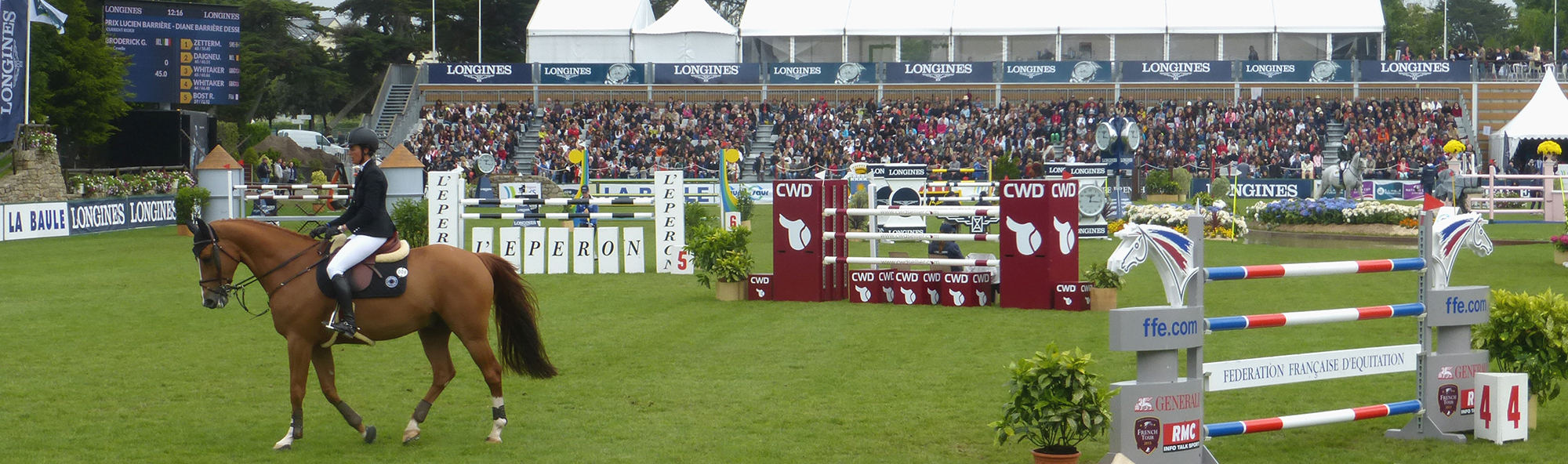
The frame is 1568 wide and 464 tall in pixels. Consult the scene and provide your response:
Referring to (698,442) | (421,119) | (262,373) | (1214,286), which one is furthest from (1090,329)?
(421,119)

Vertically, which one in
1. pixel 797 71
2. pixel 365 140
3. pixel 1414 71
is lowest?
pixel 365 140

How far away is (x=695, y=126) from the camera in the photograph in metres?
45.8

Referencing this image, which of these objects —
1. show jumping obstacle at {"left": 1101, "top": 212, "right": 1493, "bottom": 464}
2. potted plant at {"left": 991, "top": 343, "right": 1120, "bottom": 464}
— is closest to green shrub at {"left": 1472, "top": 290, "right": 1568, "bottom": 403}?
show jumping obstacle at {"left": 1101, "top": 212, "right": 1493, "bottom": 464}

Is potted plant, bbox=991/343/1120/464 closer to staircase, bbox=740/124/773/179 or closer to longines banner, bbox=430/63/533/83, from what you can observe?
staircase, bbox=740/124/773/179

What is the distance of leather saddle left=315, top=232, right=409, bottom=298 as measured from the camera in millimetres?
6914

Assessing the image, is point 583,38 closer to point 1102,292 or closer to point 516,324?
point 1102,292

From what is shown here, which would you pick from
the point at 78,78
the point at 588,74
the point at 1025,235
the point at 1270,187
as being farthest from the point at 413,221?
the point at 588,74

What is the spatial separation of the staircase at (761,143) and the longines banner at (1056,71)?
8.17m

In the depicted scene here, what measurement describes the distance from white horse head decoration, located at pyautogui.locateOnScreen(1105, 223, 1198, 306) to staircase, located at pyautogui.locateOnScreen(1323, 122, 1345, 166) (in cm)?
3890

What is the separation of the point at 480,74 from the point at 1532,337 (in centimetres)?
4365

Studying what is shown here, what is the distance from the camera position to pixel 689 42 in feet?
166

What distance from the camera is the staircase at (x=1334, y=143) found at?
Result: 4238cm

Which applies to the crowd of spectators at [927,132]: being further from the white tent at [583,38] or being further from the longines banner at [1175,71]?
the white tent at [583,38]

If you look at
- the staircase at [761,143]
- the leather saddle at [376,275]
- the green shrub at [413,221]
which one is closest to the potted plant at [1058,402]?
the leather saddle at [376,275]
